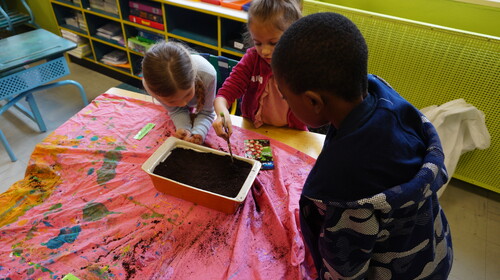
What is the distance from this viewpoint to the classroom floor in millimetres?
1670

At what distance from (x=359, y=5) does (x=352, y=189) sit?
6.26ft

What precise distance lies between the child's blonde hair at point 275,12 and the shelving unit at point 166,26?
111 cm

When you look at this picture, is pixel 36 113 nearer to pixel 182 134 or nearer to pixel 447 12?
pixel 182 134

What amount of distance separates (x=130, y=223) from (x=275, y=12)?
34.2 inches

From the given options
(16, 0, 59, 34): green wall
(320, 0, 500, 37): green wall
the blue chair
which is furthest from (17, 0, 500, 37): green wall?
(16, 0, 59, 34): green wall

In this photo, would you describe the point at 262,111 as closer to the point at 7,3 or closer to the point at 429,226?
the point at 429,226

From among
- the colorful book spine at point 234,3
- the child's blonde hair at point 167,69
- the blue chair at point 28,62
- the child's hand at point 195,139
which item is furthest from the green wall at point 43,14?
the child's hand at point 195,139

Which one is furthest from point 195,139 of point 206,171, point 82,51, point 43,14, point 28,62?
point 43,14

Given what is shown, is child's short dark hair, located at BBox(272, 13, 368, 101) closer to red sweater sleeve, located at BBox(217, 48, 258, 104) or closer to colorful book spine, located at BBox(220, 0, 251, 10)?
red sweater sleeve, located at BBox(217, 48, 258, 104)

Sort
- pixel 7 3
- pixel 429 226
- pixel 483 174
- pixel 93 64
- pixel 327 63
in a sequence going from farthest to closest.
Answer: pixel 7 3, pixel 93 64, pixel 483 174, pixel 429 226, pixel 327 63

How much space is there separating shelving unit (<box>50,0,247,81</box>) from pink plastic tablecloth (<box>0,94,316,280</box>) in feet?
4.47

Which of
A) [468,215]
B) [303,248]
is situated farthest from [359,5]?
[303,248]

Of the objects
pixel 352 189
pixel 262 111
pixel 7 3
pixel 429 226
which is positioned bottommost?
pixel 7 3

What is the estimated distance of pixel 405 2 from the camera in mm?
1956
